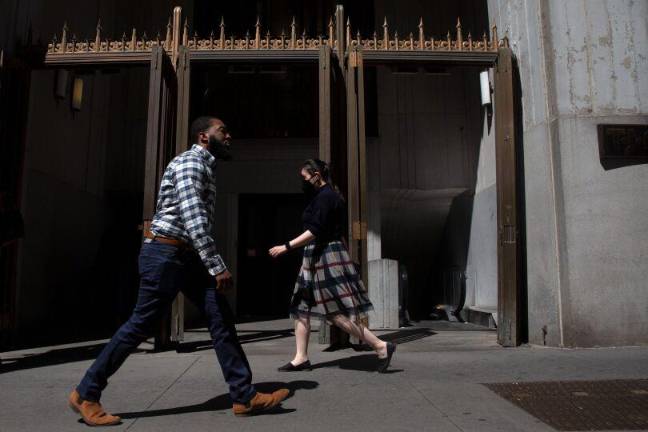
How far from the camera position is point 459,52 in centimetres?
630

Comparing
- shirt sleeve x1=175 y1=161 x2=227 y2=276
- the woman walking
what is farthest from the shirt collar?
the woman walking

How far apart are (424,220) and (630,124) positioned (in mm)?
5795

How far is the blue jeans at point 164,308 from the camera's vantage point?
10.3 ft

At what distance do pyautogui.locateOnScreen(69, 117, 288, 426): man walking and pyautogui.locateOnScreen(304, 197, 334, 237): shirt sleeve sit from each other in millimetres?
1201

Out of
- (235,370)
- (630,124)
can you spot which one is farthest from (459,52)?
(235,370)

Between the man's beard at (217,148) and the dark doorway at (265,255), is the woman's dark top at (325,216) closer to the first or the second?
the man's beard at (217,148)

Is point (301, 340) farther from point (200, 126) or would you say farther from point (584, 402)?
point (584, 402)

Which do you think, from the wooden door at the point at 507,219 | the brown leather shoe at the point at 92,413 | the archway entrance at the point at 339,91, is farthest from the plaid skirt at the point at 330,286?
the wooden door at the point at 507,219

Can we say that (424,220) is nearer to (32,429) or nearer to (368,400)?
(368,400)

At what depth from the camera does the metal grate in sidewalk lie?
3.08 m

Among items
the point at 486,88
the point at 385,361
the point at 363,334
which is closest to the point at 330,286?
the point at 363,334

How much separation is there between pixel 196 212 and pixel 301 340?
1877 millimetres

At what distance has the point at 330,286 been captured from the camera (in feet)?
15.0

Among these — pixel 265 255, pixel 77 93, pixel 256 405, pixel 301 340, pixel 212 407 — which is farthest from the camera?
pixel 265 255
